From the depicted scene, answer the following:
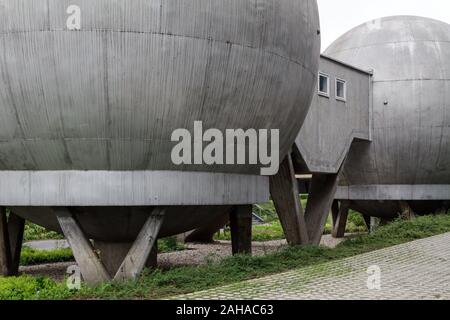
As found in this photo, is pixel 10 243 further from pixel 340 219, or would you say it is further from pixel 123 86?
pixel 340 219

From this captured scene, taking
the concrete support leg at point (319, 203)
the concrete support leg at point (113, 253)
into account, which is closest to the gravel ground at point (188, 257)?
the concrete support leg at point (319, 203)

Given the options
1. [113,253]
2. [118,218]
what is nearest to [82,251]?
[118,218]

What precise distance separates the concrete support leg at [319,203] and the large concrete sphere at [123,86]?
10711 mm

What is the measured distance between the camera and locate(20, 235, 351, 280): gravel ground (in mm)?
19953

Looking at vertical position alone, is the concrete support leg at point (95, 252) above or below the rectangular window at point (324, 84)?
below

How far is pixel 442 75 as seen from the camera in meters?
26.7

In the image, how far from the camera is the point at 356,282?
1123cm

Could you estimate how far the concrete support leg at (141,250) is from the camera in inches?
504

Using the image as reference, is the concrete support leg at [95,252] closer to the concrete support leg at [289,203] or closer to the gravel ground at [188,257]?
the gravel ground at [188,257]

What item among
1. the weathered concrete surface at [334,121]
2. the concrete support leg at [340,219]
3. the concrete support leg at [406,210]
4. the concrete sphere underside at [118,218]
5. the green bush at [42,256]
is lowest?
the concrete support leg at [340,219]

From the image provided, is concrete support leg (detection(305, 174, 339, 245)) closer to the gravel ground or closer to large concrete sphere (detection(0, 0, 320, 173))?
the gravel ground

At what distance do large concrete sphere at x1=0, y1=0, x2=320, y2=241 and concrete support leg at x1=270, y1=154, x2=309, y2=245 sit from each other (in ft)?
23.7

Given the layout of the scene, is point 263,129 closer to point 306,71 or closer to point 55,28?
point 306,71
